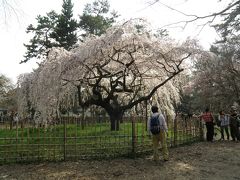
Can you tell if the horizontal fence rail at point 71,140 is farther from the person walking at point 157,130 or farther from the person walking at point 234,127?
the person walking at point 234,127

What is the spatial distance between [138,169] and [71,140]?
93.2 inches

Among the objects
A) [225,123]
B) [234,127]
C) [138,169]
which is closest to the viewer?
[138,169]

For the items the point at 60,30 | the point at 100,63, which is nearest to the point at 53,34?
the point at 60,30

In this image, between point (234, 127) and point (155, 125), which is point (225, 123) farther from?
point (155, 125)

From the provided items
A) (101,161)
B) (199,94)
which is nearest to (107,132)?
(101,161)

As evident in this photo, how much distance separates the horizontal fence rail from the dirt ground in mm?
437

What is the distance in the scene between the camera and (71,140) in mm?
9820

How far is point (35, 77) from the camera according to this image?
14.3 meters

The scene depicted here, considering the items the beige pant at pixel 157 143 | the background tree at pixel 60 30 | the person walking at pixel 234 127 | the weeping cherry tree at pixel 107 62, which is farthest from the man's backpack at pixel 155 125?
the background tree at pixel 60 30

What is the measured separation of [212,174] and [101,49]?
20.7ft

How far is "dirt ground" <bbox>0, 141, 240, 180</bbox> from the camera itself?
8094 mm

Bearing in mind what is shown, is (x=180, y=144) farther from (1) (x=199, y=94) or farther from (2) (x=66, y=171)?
(1) (x=199, y=94)

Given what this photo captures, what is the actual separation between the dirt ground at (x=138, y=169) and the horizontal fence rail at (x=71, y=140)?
437mm

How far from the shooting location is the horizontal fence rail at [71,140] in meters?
9.50
